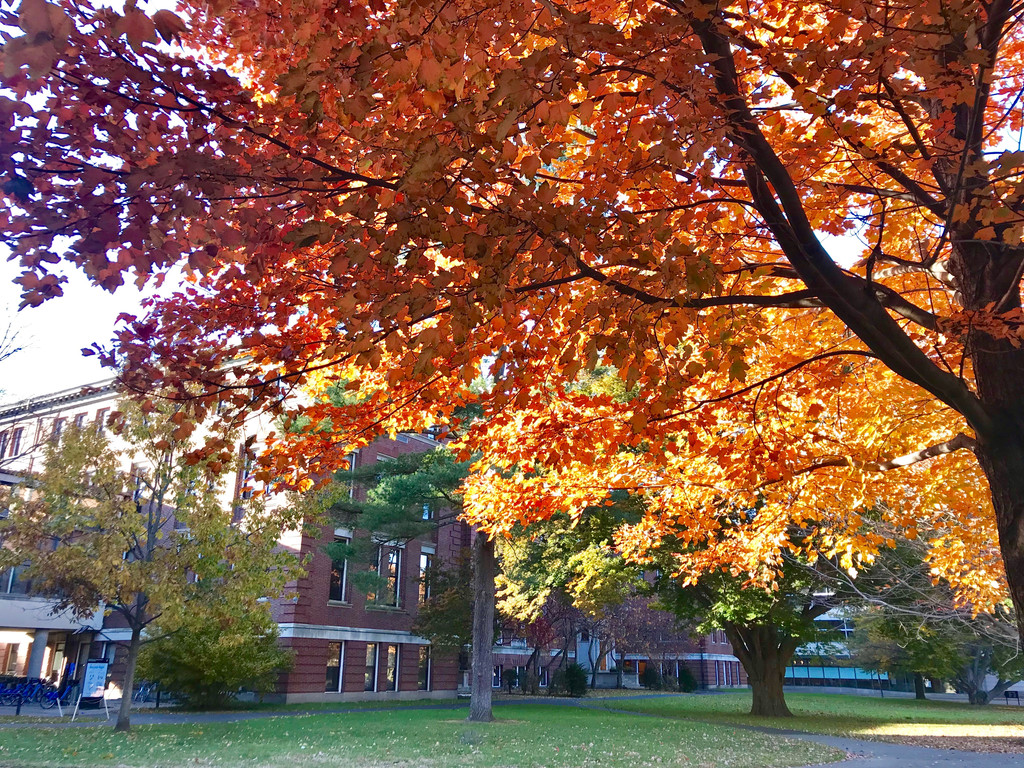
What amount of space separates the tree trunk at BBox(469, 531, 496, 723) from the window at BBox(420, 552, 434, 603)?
31.1ft

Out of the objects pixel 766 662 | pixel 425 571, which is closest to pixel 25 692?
pixel 425 571

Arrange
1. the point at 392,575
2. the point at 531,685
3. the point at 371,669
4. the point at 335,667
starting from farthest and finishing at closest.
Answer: the point at 531,685, the point at 392,575, the point at 371,669, the point at 335,667

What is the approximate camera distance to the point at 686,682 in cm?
5088

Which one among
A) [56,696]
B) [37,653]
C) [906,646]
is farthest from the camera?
[906,646]

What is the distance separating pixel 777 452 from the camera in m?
6.66

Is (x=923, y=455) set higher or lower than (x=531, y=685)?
higher

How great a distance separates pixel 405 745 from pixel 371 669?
16.2m

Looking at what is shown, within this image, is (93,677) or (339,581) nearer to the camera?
(93,677)

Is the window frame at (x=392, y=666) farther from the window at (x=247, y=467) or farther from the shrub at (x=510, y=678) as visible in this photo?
the window at (x=247, y=467)

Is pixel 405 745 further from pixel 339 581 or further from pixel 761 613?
pixel 339 581

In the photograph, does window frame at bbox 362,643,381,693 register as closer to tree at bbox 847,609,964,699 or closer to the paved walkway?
the paved walkway

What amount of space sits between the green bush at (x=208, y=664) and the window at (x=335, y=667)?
3416 millimetres

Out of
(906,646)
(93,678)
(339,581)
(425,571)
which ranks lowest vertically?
(93,678)

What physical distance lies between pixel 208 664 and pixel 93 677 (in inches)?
120
